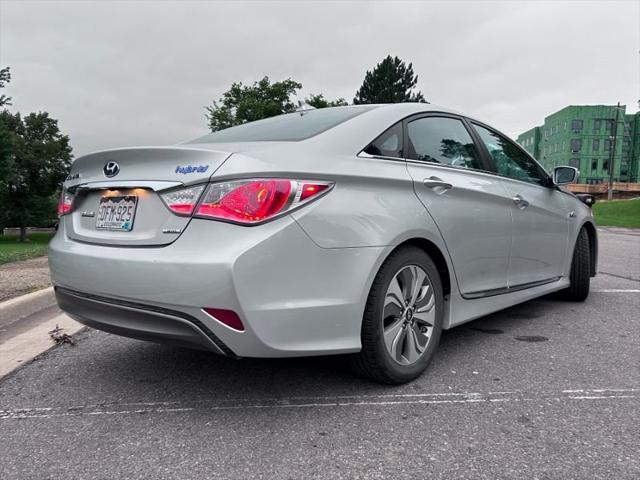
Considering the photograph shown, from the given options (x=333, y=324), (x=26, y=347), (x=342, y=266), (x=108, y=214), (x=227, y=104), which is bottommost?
(x=26, y=347)

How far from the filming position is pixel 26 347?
348cm

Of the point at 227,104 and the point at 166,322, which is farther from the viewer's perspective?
the point at 227,104

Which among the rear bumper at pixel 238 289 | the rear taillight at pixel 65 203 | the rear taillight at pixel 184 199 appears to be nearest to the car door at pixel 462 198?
the rear bumper at pixel 238 289

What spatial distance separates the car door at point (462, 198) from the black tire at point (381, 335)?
265 mm

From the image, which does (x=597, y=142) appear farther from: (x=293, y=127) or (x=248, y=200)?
(x=248, y=200)

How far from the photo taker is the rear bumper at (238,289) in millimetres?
2123

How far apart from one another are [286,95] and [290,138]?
46747 mm

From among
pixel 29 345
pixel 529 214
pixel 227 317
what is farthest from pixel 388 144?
pixel 29 345

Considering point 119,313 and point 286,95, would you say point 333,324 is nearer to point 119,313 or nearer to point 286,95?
point 119,313

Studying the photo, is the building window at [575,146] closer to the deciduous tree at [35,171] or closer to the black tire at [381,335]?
the deciduous tree at [35,171]

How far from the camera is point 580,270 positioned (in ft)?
15.8

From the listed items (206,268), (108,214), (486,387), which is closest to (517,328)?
(486,387)

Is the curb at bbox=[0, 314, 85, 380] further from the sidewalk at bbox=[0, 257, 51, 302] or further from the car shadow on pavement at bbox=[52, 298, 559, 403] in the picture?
the sidewalk at bbox=[0, 257, 51, 302]

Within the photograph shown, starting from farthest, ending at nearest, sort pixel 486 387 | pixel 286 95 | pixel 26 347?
pixel 286 95
pixel 26 347
pixel 486 387
